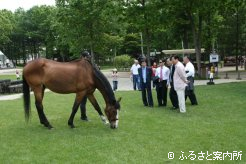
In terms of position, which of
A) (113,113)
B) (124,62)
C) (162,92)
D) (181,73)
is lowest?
(113,113)

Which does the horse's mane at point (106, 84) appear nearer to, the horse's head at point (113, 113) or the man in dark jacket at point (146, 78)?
the horse's head at point (113, 113)

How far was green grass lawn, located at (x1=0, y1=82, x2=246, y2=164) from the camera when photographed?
7543mm

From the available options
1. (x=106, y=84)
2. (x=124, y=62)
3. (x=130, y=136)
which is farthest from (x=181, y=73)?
(x=124, y=62)

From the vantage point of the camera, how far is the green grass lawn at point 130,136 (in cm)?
754

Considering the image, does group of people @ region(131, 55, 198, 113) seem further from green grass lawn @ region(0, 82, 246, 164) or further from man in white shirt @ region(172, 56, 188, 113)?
green grass lawn @ region(0, 82, 246, 164)

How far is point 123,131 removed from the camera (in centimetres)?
980

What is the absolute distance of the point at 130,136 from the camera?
9.16 m

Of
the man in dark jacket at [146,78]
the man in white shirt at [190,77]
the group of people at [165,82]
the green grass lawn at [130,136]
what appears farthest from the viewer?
the man in dark jacket at [146,78]

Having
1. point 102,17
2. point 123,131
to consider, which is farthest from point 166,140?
point 102,17

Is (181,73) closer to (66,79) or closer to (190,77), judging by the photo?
(190,77)

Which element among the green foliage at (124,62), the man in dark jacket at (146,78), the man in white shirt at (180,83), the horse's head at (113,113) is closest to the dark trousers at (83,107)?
the horse's head at (113,113)

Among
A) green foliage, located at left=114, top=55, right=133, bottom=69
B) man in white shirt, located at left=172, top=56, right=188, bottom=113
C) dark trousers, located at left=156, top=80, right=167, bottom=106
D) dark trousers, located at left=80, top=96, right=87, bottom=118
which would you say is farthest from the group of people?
green foliage, located at left=114, top=55, right=133, bottom=69

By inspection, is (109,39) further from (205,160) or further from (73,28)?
(205,160)

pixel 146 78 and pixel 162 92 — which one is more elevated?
pixel 146 78
